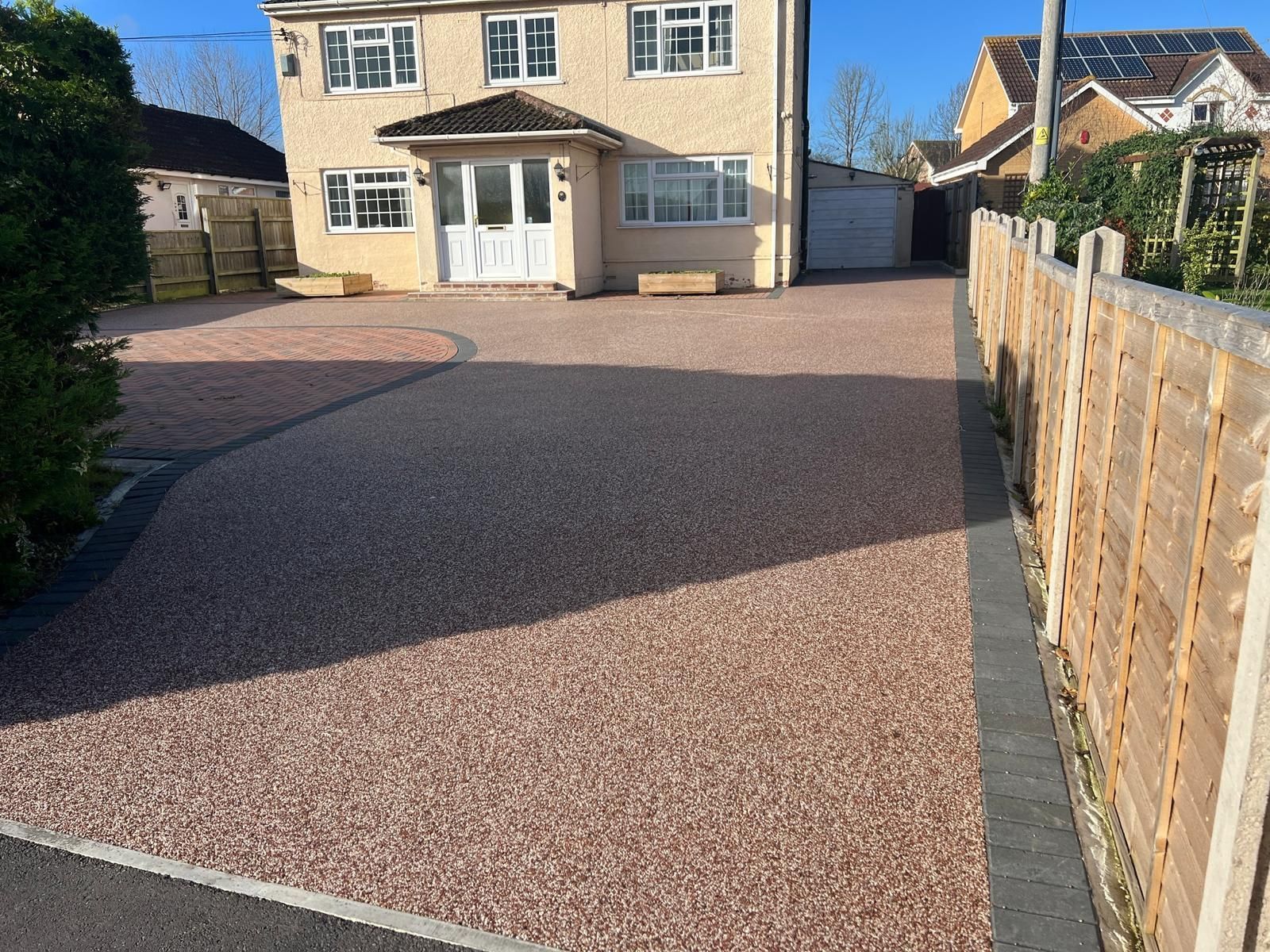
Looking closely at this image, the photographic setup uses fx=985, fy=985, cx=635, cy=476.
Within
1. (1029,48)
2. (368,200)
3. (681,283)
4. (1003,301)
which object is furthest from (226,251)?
(1029,48)

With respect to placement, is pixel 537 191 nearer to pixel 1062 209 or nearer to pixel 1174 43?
pixel 1062 209

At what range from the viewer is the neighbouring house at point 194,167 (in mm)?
26094

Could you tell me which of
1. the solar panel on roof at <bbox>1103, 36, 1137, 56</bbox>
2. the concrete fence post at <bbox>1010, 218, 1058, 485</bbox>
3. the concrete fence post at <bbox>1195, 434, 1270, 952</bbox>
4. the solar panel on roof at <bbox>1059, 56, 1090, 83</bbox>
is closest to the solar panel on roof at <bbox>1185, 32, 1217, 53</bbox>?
the solar panel on roof at <bbox>1103, 36, 1137, 56</bbox>

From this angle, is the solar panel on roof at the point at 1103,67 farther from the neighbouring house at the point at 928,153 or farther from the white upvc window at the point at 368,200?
the white upvc window at the point at 368,200

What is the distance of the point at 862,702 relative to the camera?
12.1ft

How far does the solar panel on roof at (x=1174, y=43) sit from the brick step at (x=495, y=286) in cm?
3109

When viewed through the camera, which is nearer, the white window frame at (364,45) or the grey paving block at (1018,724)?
the grey paving block at (1018,724)

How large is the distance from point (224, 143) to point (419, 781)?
3129cm

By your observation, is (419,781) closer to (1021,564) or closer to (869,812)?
(869,812)

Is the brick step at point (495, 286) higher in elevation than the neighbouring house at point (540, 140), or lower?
lower

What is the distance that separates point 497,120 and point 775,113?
5.69m

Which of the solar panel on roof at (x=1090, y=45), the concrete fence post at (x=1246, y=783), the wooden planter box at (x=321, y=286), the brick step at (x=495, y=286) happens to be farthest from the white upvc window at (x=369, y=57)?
the solar panel on roof at (x=1090, y=45)

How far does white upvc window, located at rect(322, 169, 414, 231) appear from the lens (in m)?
22.1

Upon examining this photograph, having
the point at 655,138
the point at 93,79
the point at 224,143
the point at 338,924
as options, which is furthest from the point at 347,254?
the point at 338,924
